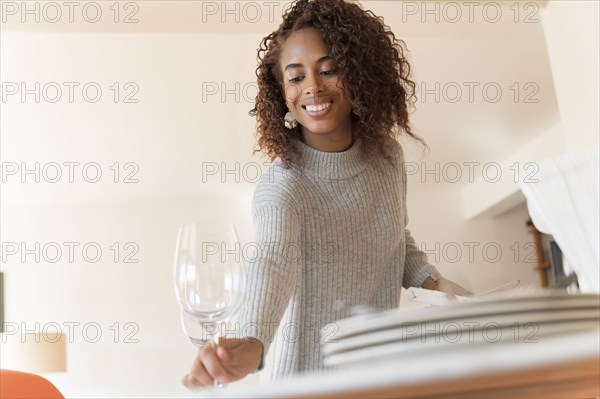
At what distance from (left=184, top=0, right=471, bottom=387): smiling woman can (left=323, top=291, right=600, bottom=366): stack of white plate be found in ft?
1.59

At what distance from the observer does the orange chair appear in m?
1.27

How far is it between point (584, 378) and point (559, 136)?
5.47 metres

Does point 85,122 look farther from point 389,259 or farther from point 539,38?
point 389,259

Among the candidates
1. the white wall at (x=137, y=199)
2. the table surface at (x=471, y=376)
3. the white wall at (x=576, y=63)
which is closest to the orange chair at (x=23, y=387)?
the table surface at (x=471, y=376)

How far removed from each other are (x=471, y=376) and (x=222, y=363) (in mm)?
352

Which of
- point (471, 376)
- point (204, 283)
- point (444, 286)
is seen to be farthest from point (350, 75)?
point (471, 376)

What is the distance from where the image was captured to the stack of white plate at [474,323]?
1.79 feet

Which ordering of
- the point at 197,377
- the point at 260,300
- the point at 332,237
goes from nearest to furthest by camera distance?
the point at 197,377 < the point at 260,300 < the point at 332,237

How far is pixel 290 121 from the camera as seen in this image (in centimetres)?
141

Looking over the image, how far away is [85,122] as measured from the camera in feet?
16.8

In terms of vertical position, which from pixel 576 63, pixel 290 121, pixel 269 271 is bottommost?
pixel 269 271

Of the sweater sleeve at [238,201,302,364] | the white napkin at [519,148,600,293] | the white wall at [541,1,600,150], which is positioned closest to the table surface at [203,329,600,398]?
the sweater sleeve at [238,201,302,364]

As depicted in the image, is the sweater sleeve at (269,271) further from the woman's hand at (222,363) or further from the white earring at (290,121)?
the white earring at (290,121)

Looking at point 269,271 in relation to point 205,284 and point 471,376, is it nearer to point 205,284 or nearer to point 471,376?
point 205,284
